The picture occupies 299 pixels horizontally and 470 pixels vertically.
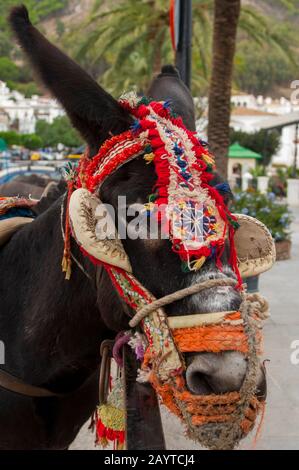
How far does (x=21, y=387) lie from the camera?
270 centimetres

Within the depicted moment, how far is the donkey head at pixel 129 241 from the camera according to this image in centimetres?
177

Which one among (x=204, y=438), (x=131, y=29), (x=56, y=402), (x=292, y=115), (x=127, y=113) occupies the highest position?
(x=131, y=29)

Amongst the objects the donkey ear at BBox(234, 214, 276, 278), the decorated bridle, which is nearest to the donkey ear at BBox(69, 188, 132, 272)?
the decorated bridle

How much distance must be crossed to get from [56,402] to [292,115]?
991 inches

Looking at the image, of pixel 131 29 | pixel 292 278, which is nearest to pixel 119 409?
pixel 292 278

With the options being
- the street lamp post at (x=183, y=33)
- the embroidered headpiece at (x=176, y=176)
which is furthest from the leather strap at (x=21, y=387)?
the street lamp post at (x=183, y=33)

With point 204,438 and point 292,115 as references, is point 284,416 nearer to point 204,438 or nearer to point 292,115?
point 204,438

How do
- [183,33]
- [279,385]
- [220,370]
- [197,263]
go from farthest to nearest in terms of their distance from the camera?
[183,33] → [279,385] → [197,263] → [220,370]

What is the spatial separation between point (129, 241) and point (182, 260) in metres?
0.25

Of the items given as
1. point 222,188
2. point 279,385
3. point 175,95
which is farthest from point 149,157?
point 279,385

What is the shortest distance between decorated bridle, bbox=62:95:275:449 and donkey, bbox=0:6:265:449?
0.13ft

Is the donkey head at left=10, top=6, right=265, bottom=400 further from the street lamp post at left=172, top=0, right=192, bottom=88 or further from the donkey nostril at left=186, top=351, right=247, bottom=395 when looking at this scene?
the street lamp post at left=172, top=0, right=192, bottom=88

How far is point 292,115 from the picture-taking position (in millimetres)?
26125

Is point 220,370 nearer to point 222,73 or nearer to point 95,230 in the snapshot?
point 95,230
